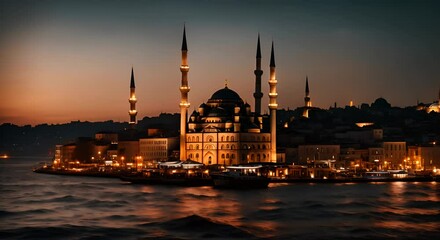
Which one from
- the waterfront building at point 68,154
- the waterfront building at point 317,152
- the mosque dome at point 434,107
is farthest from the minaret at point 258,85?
the mosque dome at point 434,107

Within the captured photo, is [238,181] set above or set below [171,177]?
below

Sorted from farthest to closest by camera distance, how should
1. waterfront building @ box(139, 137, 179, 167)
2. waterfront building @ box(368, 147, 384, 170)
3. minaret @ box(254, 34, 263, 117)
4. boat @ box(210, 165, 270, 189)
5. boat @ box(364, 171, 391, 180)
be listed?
waterfront building @ box(139, 137, 179, 167), minaret @ box(254, 34, 263, 117), waterfront building @ box(368, 147, 384, 170), boat @ box(364, 171, 391, 180), boat @ box(210, 165, 270, 189)

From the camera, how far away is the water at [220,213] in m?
27.0

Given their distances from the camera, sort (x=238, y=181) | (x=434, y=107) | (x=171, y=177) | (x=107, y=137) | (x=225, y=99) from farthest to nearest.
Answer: (x=434, y=107) < (x=107, y=137) < (x=225, y=99) < (x=171, y=177) < (x=238, y=181)

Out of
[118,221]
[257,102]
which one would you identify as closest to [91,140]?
[257,102]

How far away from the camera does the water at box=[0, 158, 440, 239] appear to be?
88.7 ft

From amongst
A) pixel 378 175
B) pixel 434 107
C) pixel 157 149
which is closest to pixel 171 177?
pixel 157 149

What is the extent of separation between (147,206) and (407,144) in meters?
42.6

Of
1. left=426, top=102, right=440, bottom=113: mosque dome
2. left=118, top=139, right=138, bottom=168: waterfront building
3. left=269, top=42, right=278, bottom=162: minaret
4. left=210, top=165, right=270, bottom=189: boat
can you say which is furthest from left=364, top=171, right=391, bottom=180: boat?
left=426, top=102, right=440, bottom=113: mosque dome

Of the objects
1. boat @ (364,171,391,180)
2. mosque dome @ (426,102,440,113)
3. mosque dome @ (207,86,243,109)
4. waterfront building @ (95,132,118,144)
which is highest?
mosque dome @ (426,102,440,113)

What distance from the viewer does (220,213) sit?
1304 inches

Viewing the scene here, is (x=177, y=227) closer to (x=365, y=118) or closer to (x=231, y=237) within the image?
(x=231, y=237)

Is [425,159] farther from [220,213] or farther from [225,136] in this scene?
[220,213]

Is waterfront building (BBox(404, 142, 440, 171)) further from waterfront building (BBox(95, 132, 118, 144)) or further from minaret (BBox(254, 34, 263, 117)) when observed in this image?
waterfront building (BBox(95, 132, 118, 144))
